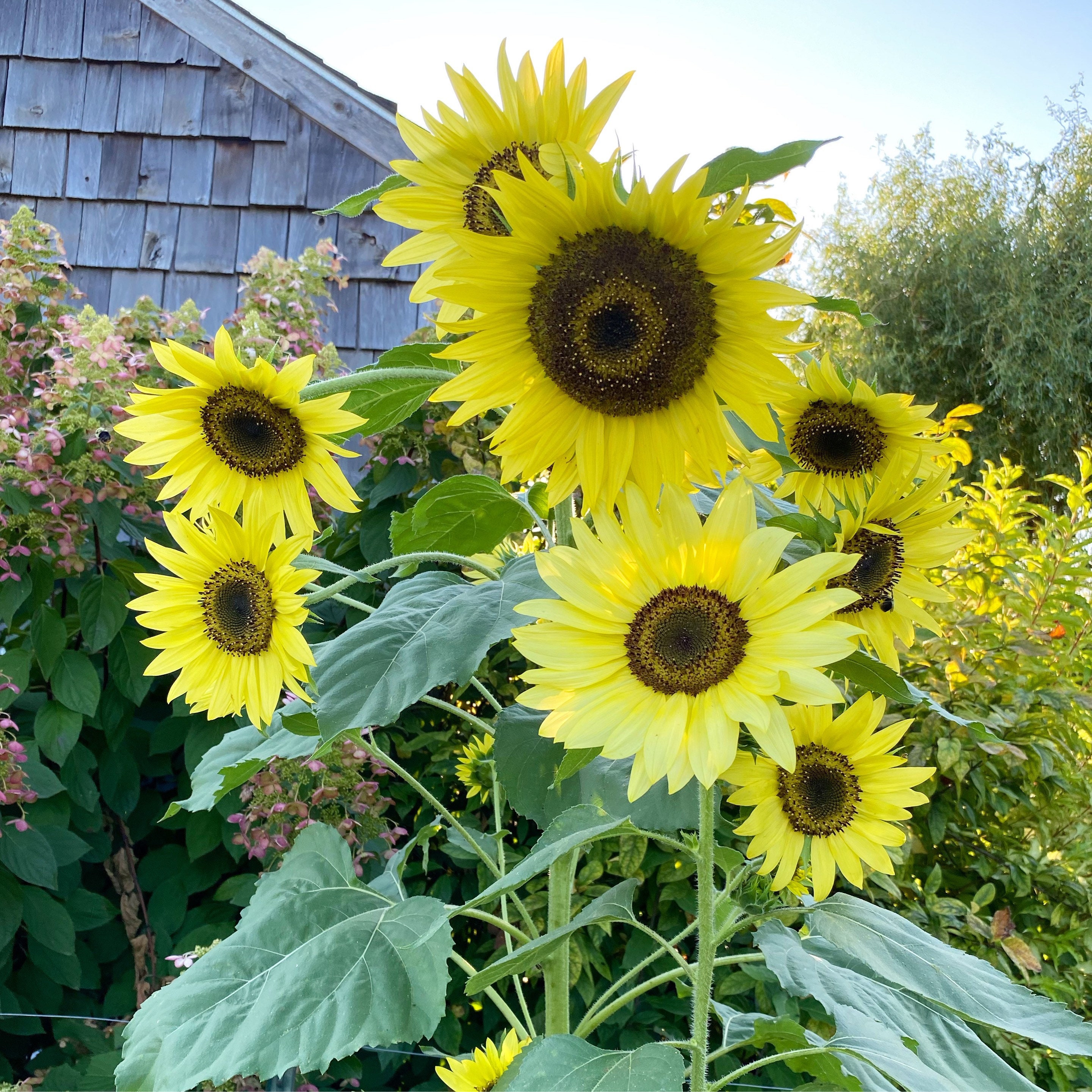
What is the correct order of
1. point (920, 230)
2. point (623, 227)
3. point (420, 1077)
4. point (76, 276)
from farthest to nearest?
point (920, 230)
point (76, 276)
point (420, 1077)
point (623, 227)

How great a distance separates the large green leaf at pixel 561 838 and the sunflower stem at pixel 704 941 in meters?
0.06

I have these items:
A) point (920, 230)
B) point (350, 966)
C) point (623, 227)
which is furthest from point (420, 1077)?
point (920, 230)

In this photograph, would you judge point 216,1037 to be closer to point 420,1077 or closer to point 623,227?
point 623,227

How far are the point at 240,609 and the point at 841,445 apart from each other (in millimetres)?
561

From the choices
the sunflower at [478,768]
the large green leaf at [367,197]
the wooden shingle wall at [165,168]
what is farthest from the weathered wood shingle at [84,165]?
the large green leaf at [367,197]

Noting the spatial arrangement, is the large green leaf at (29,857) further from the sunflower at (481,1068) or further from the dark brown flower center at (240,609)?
the dark brown flower center at (240,609)

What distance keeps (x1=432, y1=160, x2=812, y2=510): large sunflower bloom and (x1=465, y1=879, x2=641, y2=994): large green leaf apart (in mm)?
353

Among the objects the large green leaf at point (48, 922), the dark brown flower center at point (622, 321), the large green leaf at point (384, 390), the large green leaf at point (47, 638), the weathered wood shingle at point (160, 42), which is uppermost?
the weathered wood shingle at point (160, 42)

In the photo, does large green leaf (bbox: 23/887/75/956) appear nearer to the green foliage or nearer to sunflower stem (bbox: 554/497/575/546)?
sunflower stem (bbox: 554/497/575/546)

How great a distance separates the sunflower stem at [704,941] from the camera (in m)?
0.75

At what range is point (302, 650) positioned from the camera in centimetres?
82

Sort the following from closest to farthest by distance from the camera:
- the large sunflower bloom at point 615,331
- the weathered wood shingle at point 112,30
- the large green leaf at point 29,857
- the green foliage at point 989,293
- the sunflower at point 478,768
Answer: the large sunflower bloom at point 615,331 → the sunflower at point 478,768 → the large green leaf at point 29,857 → the weathered wood shingle at point 112,30 → the green foliage at point 989,293

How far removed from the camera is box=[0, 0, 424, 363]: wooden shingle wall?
3.66 metres

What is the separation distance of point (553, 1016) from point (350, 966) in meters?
0.27
